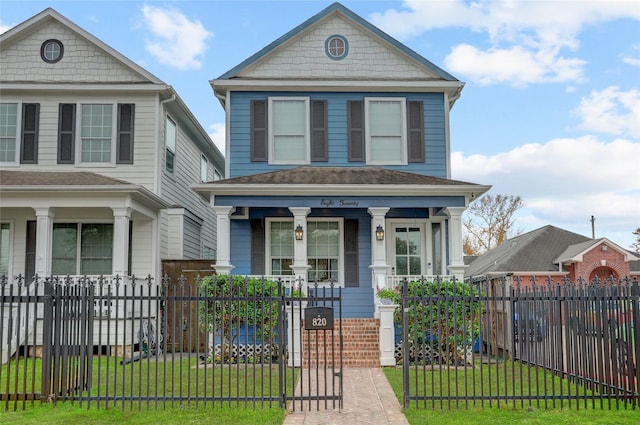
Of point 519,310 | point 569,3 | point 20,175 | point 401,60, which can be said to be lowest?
point 519,310

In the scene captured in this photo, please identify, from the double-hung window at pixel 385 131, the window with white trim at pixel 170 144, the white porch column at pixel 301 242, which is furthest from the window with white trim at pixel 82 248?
the double-hung window at pixel 385 131

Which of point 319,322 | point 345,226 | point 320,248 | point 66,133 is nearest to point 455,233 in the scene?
point 345,226

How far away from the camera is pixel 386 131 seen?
17891mm

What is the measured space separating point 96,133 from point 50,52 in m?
2.66

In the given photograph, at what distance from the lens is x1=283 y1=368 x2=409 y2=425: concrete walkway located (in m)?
8.33

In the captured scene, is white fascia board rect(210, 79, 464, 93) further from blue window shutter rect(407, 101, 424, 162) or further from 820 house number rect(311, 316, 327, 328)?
820 house number rect(311, 316, 327, 328)

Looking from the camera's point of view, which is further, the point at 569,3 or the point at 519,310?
the point at 569,3

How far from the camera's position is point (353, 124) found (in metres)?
17.9

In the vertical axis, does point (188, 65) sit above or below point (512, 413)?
above

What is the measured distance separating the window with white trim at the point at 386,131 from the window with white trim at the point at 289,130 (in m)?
1.76

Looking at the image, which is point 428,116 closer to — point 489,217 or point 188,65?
point 188,65

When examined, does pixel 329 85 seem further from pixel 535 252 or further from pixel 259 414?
pixel 535 252

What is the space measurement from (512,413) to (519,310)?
148 centimetres

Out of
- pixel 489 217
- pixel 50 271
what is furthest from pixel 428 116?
pixel 489 217
